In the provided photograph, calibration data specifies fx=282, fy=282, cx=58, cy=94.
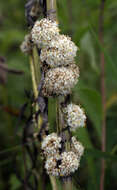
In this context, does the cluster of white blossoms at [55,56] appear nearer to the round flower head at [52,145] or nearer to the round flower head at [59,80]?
the round flower head at [59,80]

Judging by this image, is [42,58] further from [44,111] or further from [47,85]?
[44,111]

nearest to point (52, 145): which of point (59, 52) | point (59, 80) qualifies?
point (59, 80)

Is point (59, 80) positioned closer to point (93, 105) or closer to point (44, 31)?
point (44, 31)

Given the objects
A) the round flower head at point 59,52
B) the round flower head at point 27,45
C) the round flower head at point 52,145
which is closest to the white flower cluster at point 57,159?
the round flower head at point 52,145

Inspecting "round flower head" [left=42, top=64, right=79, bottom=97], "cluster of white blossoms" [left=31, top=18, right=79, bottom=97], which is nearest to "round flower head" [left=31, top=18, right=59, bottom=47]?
"cluster of white blossoms" [left=31, top=18, right=79, bottom=97]

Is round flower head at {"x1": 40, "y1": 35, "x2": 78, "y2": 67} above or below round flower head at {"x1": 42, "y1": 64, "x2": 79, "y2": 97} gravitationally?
above

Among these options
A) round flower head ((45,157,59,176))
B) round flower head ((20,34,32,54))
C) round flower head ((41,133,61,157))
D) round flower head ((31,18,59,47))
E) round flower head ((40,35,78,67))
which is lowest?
round flower head ((45,157,59,176))

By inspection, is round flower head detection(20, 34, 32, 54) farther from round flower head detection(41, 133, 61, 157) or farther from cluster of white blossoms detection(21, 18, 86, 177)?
round flower head detection(41, 133, 61, 157)
